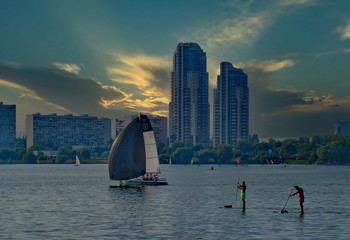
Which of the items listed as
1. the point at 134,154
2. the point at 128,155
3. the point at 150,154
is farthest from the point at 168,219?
the point at 150,154

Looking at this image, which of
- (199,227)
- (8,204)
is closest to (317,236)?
(199,227)

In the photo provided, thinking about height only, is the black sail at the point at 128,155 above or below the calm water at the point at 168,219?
above

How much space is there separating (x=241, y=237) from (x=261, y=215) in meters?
17.6

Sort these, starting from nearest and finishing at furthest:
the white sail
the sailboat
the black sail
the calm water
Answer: the calm water
the black sail
the sailboat
the white sail

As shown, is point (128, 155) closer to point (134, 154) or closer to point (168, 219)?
point (134, 154)

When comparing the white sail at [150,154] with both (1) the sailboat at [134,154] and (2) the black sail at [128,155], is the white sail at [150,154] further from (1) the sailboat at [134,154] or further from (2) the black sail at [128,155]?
(2) the black sail at [128,155]

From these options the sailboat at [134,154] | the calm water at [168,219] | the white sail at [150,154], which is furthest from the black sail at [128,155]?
the calm water at [168,219]

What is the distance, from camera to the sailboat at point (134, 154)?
388 feet

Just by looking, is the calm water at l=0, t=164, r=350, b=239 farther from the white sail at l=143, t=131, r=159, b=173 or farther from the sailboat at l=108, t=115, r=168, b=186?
the white sail at l=143, t=131, r=159, b=173

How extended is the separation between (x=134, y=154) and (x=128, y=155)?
1.43 m

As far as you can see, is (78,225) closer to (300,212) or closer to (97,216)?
(97,216)

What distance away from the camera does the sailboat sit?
388 feet

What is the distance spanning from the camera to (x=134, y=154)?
119 meters

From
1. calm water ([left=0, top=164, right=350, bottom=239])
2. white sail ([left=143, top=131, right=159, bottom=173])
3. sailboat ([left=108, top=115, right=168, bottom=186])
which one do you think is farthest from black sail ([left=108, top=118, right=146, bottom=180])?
calm water ([left=0, top=164, right=350, bottom=239])
